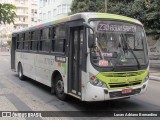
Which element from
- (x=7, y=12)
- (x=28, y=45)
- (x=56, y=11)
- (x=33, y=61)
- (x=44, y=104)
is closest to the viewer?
(x=44, y=104)

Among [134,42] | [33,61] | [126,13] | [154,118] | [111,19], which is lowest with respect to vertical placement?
[154,118]

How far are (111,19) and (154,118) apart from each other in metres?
2.81

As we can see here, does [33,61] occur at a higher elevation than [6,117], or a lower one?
higher

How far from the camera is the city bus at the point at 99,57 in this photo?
7.57 m

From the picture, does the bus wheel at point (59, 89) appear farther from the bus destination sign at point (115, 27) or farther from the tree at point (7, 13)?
the tree at point (7, 13)

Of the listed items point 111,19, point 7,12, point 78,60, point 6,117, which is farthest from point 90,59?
point 7,12

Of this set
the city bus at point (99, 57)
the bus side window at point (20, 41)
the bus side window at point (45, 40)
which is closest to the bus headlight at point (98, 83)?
the city bus at point (99, 57)

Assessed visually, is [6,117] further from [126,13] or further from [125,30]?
[126,13]

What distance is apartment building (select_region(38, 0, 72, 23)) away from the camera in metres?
47.7

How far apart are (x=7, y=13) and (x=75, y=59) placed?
357 centimetres

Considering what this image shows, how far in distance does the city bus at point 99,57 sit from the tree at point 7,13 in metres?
1.75

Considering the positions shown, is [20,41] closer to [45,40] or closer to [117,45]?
[45,40]

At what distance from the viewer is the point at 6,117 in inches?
289

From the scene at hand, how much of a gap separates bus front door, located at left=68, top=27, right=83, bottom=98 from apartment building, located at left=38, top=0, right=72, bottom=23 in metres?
37.0
